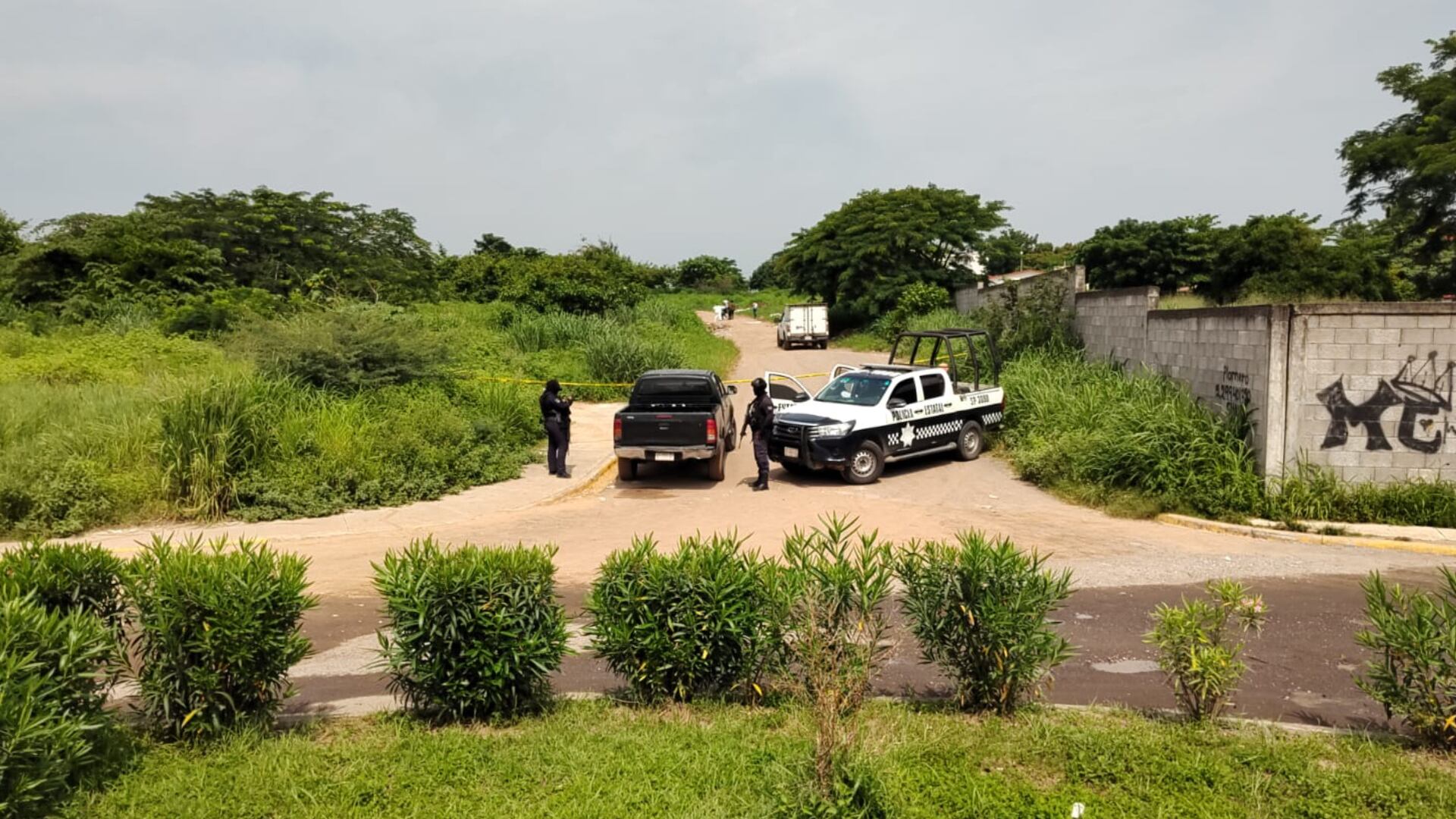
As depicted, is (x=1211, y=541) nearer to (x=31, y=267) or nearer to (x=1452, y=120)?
(x=1452, y=120)

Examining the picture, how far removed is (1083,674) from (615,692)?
10.4 feet

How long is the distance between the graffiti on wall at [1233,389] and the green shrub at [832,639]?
8856 mm

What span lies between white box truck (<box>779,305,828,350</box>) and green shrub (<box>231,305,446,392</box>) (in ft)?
76.6

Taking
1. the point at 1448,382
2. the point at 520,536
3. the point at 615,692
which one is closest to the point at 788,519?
the point at 520,536

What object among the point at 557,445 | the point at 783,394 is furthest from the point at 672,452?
the point at 783,394

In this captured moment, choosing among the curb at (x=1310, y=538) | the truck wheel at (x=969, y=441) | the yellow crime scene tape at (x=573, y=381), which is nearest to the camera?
the curb at (x=1310, y=538)

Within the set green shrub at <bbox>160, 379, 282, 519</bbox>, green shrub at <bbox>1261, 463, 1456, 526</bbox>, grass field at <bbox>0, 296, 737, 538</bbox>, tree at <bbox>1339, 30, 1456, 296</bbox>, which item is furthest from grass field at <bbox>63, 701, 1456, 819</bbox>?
tree at <bbox>1339, 30, 1456, 296</bbox>

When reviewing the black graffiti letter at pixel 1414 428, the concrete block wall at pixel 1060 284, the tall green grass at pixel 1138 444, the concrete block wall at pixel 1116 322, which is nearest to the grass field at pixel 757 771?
the tall green grass at pixel 1138 444

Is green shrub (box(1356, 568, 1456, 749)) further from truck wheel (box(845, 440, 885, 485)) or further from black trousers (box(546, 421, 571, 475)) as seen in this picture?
black trousers (box(546, 421, 571, 475))

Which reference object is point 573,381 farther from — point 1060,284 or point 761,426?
point 1060,284

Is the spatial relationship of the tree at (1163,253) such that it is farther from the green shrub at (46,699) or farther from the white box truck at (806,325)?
the green shrub at (46,699)

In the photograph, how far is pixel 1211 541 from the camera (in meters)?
10.3

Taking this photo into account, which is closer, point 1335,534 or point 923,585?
point 923,585

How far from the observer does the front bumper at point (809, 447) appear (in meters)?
13.5
